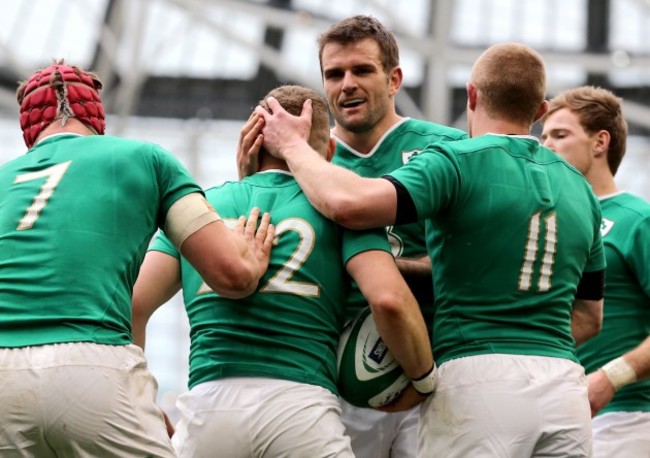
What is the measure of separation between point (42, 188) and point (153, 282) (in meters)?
0.84

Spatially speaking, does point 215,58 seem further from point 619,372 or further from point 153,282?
point 153,282

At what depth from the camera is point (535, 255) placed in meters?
5.39

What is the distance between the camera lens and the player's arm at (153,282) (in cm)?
569

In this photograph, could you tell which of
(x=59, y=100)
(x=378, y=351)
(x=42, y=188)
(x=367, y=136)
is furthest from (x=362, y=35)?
(x=42, y=188)

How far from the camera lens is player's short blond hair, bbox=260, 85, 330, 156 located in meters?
5.68

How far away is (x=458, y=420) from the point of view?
206 inches

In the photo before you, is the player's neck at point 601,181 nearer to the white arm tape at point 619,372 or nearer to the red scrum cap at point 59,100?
the white arm tape at point 619,372

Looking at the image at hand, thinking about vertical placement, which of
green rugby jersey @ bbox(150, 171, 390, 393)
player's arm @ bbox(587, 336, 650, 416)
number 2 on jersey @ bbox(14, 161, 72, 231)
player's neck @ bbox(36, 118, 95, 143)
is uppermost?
player's neck @ bbox(36, 118, 95, 143)

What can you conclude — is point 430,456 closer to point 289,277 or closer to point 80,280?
point 289,277

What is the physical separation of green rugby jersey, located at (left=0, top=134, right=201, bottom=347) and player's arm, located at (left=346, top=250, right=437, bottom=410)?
0.86 m

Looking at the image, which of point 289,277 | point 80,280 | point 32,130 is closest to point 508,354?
point 289,277

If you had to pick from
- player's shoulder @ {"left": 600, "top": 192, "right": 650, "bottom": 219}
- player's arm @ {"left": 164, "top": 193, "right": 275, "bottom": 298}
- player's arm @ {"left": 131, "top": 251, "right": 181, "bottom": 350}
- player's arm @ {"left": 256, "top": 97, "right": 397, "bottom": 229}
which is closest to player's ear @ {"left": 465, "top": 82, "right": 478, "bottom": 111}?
player's arm @ {"left": 256, "top": 97, "right": 397, "bottom": 229}

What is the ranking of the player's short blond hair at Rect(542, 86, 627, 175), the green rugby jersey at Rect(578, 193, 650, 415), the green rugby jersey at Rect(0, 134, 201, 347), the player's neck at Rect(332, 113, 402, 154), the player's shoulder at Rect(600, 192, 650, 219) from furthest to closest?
the player's short blond hair at Rect(542, 86, 627, 175) → the player's shoulder at Rect(600, 192, 650, 219) → the green rugby jersey at Rect(578, 193, 650, 415) → the player's neck at Rect(332, 113, 402, 154) → the green rugby jersey at Rect(0, 134, 201, 347)

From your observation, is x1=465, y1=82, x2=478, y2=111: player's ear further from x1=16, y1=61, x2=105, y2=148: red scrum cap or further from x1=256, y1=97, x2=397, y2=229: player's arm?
x1=16, y1=61, x2=105, y2=148: red scrum cap
